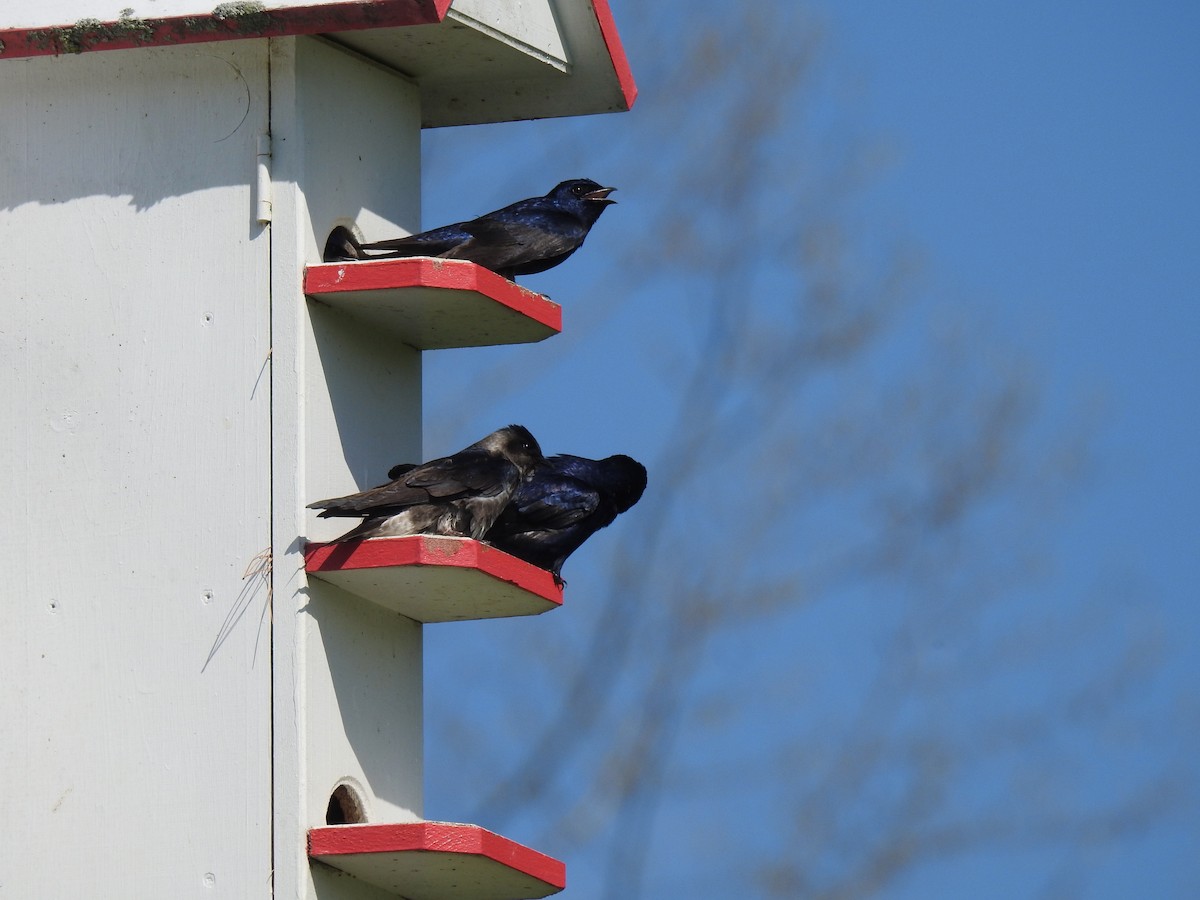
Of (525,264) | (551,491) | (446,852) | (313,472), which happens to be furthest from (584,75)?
(446,852)

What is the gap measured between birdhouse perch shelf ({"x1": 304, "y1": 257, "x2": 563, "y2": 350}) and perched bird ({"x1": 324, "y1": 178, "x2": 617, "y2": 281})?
0.21 meters

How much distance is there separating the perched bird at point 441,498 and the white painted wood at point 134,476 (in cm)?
26

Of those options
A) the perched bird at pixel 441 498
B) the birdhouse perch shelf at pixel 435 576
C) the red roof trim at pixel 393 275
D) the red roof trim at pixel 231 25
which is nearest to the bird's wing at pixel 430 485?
the perched bird at pixel 441 498

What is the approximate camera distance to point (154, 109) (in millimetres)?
7027

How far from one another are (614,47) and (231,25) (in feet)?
4.70

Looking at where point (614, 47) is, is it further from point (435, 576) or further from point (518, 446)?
point (435, 576)

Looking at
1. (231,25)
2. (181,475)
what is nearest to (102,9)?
(231,25)

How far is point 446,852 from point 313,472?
3.44 feet

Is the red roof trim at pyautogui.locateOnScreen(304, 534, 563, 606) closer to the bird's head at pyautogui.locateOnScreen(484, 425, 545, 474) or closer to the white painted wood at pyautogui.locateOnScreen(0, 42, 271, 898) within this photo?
the white painted wood at pyautogui.locateOnScreen(0, 42, 271, 898)

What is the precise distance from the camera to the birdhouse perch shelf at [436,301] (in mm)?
6797

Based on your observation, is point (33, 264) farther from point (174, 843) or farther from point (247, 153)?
point (174, 843)

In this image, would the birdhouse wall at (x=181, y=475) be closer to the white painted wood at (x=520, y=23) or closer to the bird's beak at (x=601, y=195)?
the white painted wood at (x=520, y=23)

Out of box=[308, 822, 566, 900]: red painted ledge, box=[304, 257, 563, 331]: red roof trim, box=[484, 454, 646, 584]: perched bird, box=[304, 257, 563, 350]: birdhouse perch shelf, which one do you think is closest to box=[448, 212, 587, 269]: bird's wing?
box=[304, 257, 563, 350]: birdhouse perch shelf

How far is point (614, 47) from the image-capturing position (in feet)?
25.8
